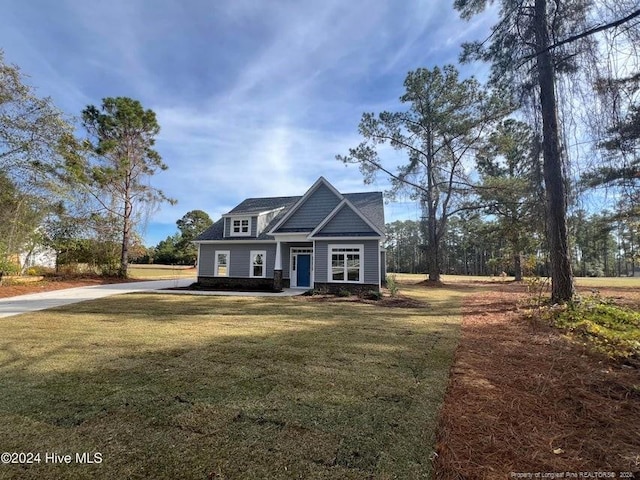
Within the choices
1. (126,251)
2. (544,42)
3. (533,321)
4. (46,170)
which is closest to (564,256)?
(533,321)

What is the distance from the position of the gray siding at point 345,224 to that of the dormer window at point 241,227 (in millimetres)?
5231

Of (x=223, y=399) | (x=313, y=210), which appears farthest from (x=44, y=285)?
(x=223, y=399)

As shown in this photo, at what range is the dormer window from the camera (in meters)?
18.0

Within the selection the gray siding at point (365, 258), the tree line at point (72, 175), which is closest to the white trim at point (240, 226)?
the gray siding at point (365, 258)

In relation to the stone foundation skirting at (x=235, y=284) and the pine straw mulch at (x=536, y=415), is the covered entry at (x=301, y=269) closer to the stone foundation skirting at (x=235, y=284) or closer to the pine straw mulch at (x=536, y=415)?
the stone foundation skirting at (x=235, y=284)

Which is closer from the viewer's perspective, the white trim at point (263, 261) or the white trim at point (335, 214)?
the white trim at point (335, 214)

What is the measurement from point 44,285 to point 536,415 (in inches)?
778

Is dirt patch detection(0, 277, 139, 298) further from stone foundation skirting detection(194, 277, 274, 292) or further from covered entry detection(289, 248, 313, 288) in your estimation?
covered entry detection(289, 248, 313, 288)

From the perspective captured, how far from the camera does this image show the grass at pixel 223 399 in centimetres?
228

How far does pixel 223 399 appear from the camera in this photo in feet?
10.9

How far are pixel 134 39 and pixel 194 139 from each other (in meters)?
7.53

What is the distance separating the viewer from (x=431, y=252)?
24.0 metres

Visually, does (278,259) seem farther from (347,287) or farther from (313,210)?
(347,287)

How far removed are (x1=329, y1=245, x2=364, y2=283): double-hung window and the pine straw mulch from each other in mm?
8824
